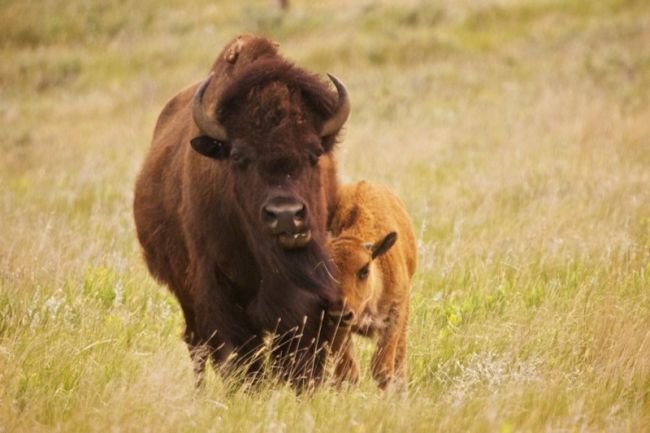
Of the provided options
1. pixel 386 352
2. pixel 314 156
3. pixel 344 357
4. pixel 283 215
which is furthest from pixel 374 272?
pixel 283 215

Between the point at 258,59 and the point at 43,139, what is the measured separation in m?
14.0

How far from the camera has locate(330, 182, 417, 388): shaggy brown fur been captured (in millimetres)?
6141

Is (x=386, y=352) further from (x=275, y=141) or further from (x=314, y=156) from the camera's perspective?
(x=275, y=141)

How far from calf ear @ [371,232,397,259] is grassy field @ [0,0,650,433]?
2.73 feet

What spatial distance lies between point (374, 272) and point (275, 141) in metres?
1.55

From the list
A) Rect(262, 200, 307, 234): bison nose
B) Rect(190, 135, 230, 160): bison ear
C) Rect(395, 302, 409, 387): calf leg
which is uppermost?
Rect(190, 135, 230, 160): bison ear

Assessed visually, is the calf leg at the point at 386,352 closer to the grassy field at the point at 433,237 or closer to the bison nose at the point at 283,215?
the grassy field at the point at 433,237

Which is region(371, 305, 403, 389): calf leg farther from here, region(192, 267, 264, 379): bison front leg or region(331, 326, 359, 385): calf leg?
region(192, 267, 264, 379): bison front leg

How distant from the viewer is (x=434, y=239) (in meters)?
9.48

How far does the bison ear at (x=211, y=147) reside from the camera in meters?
5.62

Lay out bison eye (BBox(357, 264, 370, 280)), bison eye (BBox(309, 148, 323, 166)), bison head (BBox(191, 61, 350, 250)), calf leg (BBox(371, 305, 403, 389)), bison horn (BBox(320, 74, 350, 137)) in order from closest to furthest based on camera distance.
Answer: bison head (BBox(191, 61, 350, 250))
bison eye (BBox(309, 148, 323, 166))
bison horn (BBox(320, 74, 350, 137))
bison eye (BBox(357, 264, 370, 280))
calf leg (BBox(371, 305, 403, 389))

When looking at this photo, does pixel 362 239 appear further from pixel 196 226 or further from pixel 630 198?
pixel 630 198

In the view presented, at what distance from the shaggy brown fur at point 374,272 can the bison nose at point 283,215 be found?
36.4 inches

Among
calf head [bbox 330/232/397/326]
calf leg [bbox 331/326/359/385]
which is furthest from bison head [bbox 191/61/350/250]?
calf leg [bbox 331/326/359/385]
